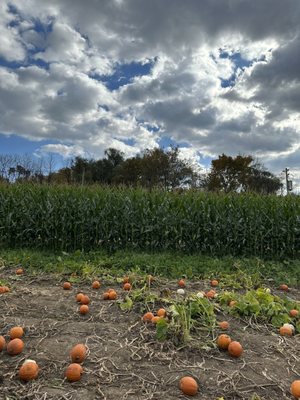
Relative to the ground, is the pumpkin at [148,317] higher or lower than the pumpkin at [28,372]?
higher

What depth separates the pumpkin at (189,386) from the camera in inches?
71.7

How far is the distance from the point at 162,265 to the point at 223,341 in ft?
12.8

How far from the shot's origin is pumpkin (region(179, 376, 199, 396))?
1.82 meters

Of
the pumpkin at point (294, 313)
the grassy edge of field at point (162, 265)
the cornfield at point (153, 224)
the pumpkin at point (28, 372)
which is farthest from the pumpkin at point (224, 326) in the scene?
the cornfield at point (153, 224)

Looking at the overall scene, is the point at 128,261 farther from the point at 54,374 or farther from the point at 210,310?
the point at 54,374

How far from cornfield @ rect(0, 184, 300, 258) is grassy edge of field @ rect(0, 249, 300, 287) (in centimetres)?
A: 62

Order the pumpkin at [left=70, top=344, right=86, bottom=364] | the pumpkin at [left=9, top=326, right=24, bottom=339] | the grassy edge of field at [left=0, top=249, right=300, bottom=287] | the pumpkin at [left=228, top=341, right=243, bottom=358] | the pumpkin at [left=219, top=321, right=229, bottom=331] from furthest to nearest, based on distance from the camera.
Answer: the grassy edge of field at [left=0, top=249, right=300, bottom=287] < the pumpkin at [left=219, top=321, right=229, bottom=331] < the pumpkin at [left=9, top=326, right=24, bottom=339] < the pumpkin at [left=228, top=341, right=243, bottom=358] < the pumpkin at [left=70, top=344, right=86, bottom=364]

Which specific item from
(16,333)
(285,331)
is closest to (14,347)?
(16,333)

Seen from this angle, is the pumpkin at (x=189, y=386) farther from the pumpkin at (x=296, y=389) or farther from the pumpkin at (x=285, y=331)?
the pumpkin at (x=285, y=331)

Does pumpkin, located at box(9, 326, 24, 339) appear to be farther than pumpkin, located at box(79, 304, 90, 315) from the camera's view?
No

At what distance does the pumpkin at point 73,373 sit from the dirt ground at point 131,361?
0.10 feet

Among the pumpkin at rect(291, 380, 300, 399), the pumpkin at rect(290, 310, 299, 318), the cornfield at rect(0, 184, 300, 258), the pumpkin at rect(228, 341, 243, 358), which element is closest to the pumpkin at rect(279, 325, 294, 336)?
the pumpkin at rect(290, 310, 299, 318)

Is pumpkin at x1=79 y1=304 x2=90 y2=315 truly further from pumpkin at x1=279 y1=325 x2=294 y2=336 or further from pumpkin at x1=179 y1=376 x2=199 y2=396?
pumpkin at x1=279 y1=325 x2=294 y2=336

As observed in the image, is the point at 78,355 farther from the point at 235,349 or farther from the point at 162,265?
the point at 162,265
